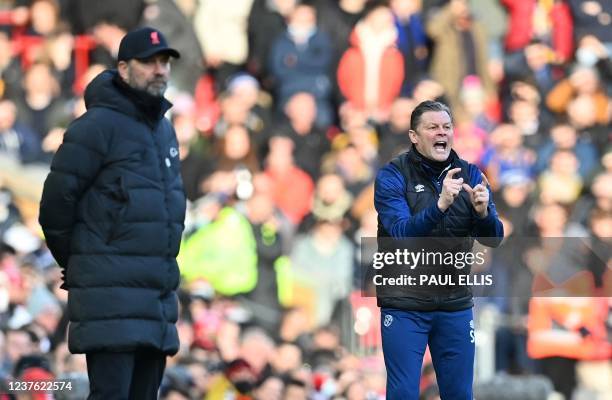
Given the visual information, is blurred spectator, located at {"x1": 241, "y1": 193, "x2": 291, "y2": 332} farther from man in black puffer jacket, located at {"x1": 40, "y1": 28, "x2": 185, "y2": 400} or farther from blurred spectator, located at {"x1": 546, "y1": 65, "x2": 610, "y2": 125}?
man in black puffer jacket, located at {"x1": 40, "y1": 28, "x2": 185, "y2": 400}

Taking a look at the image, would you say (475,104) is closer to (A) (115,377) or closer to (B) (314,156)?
(B) (314,156)

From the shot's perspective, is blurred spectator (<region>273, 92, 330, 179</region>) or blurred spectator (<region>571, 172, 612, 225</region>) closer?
blurred spectator (<region>571, 172, 612, 225</region>)

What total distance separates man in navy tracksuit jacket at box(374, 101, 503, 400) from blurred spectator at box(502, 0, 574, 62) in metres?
6.21

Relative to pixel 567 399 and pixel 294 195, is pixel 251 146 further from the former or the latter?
pixel 567 399

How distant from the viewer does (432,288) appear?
6.72m

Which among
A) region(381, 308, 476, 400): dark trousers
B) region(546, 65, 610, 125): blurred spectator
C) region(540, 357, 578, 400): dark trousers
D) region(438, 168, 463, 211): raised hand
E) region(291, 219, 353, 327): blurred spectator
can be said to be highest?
region(546, 65, 610, 125): blurred spectator

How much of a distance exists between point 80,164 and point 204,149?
555cm

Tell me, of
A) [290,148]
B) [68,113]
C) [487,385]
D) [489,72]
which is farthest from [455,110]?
[68,113]

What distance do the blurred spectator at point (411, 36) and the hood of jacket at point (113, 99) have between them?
19.3 ft

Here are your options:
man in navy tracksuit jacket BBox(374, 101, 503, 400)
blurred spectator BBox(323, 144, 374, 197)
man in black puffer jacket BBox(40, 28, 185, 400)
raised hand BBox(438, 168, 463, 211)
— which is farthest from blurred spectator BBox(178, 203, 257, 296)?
raised hand BBox(438, 168, 463, 211)

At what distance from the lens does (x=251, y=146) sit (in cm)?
1228

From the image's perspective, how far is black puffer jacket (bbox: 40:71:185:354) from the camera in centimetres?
673

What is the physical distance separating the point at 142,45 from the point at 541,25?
22.0ft

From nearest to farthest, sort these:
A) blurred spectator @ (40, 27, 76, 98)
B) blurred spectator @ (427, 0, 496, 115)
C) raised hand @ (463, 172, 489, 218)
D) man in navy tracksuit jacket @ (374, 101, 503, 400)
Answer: raised hand @ (463, 172, 489, 218) < man in navy tracksuit jacket @ (374, 101, 503, 400) < blurred spectator @ (40, 27, 76, 98) < blurred spectator @ (427, 0, 496, 115)
